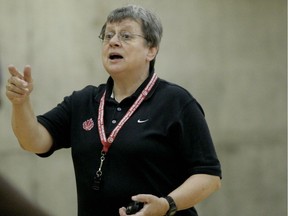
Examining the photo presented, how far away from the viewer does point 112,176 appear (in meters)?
2.01

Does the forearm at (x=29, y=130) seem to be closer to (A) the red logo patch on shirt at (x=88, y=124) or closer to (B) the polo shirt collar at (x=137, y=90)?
(A) the red logo patch on shirt at (x=88, y=124)

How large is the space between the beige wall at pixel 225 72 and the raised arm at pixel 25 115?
5.23 ft

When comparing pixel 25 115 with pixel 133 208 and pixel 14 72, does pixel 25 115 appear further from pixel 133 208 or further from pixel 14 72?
pixel 133 208

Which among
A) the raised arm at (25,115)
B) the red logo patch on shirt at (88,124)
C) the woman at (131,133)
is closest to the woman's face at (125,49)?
the woman at (131,133)

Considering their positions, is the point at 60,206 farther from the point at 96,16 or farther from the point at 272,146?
the point at 272,146

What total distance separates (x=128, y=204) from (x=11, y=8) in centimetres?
214

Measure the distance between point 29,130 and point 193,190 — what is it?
66 cm

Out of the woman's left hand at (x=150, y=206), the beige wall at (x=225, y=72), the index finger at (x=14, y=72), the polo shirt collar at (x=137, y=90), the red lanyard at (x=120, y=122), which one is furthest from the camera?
the beige wall at (x=225, y=72)

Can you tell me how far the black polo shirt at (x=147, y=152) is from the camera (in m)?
1.99

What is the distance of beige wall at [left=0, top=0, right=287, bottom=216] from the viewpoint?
12.3 ft

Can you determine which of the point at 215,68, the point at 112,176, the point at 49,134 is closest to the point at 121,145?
the point at 112,176

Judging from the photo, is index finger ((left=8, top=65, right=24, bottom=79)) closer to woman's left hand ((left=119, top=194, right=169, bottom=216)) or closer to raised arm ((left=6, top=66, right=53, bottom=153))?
raised arm ((left=6, top=66, right=53, bottom=153))

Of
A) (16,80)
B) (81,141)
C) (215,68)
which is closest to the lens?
(16,80)

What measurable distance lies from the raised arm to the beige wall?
1593 millimetres
